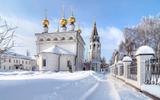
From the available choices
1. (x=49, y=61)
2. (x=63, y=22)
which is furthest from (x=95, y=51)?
(x=49, y=61)

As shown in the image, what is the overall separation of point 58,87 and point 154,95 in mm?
3611

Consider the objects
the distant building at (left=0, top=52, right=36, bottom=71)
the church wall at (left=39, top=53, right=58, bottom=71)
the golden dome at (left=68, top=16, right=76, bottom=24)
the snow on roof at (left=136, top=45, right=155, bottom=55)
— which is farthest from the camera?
the distant building at (left=0, top=52, right=36, bottom=71)

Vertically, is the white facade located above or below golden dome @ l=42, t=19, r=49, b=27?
below

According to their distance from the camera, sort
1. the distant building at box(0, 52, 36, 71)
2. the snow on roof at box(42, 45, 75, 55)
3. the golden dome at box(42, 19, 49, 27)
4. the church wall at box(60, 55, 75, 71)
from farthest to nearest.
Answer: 1. the distant building at box(0, 52, 36, 71)
2. the golden dome at box(42, 19, 49, 27)
3. the church wall at box(60, 55, 75, 71)
4. the snow on roof at box(42, 45, 75, 55)

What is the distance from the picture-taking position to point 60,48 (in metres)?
53.8

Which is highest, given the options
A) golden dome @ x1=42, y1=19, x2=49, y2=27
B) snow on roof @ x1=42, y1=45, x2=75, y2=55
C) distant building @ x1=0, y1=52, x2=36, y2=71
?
golden dome @ x1=42, y1=19, x2=49, y2=27

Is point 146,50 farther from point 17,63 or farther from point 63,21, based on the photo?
point 17,63

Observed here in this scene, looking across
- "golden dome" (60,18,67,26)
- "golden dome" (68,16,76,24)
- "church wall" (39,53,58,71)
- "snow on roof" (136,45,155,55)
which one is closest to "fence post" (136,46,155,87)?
"snow on roof" (136,45,155,55)

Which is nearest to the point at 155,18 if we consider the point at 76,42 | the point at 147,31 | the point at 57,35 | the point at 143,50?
the point at 147,31

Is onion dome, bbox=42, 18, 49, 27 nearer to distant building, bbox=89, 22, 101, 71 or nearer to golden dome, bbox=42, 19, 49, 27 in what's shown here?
golden dome, bbox=42, 19, 49, 27

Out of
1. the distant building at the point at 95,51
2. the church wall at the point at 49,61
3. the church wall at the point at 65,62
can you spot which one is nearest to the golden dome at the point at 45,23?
the church wall at the point at 65,62

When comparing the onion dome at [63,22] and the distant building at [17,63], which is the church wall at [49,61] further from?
the distant building at [17,63]

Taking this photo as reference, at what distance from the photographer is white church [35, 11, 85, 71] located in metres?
48.7

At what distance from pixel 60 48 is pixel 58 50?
198 cm
